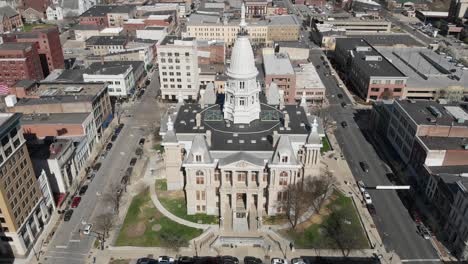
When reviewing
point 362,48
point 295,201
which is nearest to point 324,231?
point 295,201

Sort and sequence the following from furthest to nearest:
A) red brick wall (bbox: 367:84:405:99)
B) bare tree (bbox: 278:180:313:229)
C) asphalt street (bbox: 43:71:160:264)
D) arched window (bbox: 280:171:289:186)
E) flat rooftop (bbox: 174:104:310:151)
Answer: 1. red brick wall (bbox: 367:84:405:99)
2. flat rooftop (bbox: 174:104:310:151)
3. arched window (bbox: 280:171:289:186)
4. bare tree (bbox: 278:180:313:229)
5. asphalt street (bbox: 43:71:160:264)

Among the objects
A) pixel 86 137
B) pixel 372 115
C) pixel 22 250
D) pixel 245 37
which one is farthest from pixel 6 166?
pixel 372 115

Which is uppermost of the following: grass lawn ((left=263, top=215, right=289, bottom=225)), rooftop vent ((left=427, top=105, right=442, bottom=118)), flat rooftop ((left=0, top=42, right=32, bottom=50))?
flat rooftop ((left=0, top=42, right=32, bottom=50))

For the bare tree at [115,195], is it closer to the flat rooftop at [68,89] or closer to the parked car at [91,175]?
the parked car at [91,175]

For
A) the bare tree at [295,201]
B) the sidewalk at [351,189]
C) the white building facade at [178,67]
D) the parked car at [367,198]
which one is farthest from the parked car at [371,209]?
the white building facade at [178,67]

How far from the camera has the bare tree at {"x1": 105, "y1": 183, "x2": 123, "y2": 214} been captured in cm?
10520

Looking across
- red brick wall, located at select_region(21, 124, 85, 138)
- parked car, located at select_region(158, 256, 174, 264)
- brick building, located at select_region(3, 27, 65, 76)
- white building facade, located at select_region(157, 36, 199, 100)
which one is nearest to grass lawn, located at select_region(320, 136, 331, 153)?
white building facade, located at select_region(157, 36, 199, 100)

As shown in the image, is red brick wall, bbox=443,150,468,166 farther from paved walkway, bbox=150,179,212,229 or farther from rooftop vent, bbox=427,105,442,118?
paved walkway, bbox=150,179,212,229

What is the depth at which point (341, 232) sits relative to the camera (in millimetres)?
95188

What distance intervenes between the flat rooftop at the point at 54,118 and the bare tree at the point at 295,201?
73.0 m

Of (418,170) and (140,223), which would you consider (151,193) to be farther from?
(418,170)

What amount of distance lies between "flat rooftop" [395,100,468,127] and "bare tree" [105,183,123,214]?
94.2m

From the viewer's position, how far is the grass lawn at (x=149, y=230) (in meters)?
94.3

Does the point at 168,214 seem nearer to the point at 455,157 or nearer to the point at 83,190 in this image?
the point at 83,190
